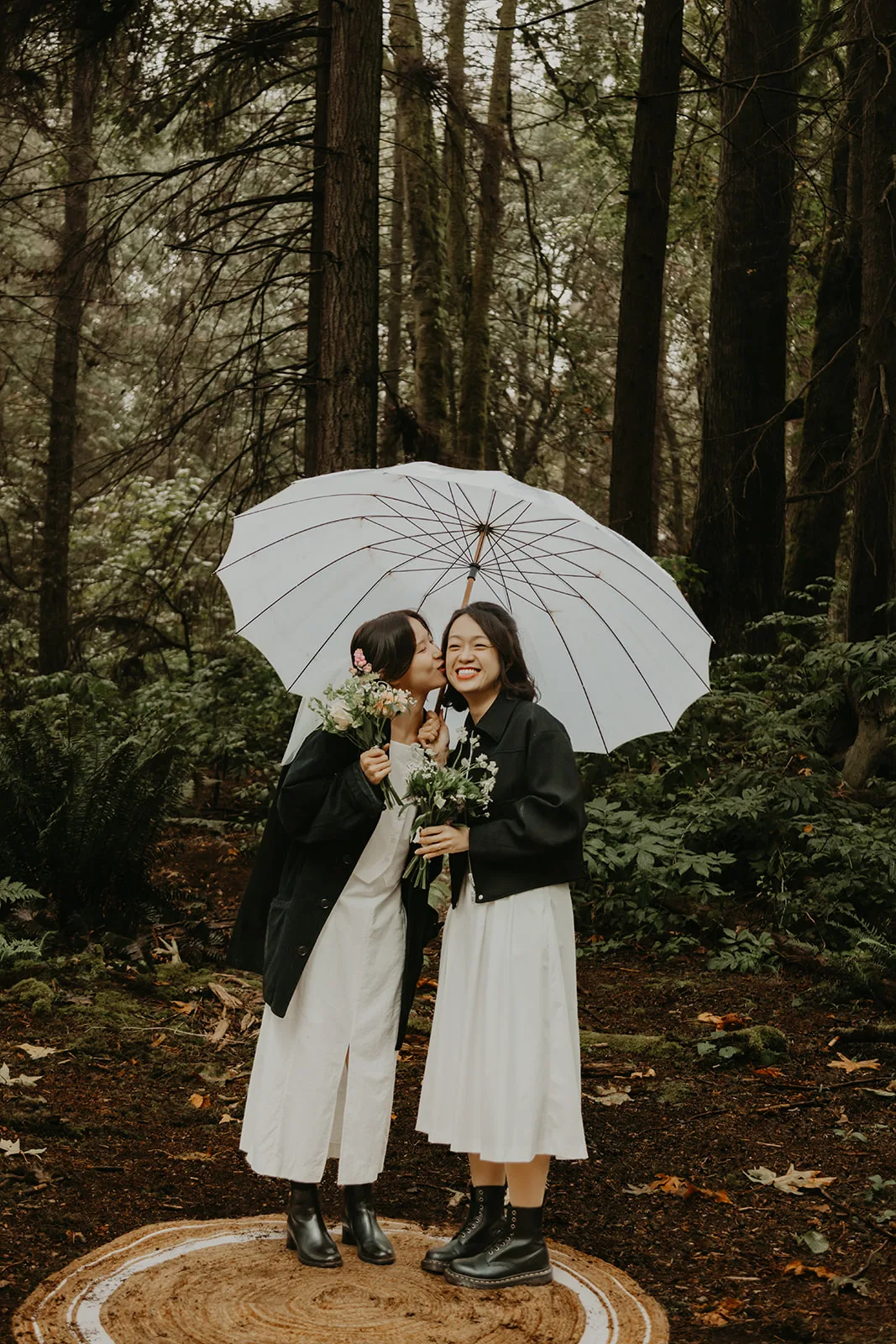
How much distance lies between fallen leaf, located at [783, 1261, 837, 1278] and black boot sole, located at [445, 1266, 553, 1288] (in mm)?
777

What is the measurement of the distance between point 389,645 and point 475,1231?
183cm

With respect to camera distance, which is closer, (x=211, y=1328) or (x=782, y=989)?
(x=211, y=1328)

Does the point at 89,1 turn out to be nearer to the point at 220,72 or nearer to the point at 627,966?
the point at 220,72

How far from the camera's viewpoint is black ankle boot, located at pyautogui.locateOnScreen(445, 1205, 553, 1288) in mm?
3824

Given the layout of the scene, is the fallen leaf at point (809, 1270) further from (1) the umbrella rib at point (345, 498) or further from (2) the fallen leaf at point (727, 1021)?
(1) the umbrella rib at point (345, 498)

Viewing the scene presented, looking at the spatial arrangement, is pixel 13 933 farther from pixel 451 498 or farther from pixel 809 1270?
pixel 809 1270

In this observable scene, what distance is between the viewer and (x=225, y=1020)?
6.28 metres

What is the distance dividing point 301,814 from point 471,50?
18.4 m

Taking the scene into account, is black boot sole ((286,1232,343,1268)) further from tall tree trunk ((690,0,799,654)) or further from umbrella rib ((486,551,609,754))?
tall tree trunk ((690,0,799,654))

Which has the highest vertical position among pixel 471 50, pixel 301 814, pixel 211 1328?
pixel 471 50

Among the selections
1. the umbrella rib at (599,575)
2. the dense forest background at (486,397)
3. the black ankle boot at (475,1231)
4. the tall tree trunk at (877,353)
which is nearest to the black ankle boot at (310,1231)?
the black ankle boot at (475,1231)

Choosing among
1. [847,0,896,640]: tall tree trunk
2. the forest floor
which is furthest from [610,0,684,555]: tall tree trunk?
the forest floor

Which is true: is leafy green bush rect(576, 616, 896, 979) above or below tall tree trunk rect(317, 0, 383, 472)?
below

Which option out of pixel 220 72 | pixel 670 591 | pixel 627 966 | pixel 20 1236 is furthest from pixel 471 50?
pixel 20 1236
